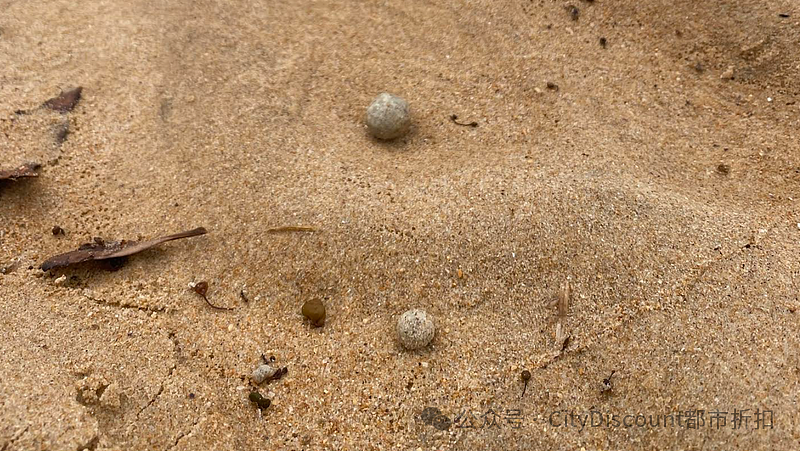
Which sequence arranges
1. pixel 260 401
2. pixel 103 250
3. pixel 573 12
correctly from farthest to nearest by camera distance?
pixel 573 12 < pixel 103 250 < pixel 260 401

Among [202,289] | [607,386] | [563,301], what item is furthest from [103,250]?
[607,386]

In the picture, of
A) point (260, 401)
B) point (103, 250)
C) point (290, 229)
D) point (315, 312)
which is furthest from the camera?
point (290, 229)

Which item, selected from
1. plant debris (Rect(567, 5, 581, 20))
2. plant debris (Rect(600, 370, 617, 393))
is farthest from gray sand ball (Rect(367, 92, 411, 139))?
plant debris (Rect(600, 370, 617, 393))

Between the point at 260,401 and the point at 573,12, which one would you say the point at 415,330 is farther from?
the point at 573,12

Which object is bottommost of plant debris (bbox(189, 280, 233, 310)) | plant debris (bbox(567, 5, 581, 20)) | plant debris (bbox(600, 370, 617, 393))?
plant debris (bbox(189, 280, 233, 310))

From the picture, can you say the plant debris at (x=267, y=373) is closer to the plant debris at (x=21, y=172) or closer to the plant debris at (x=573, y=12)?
the plant debris at (x=21, y=172)

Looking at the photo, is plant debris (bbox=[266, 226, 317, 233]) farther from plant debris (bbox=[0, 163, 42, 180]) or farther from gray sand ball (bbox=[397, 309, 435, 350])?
plant debris (bbox=[0, 163, 42, 180])

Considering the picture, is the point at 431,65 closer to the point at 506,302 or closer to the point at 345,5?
the point at 345,5
